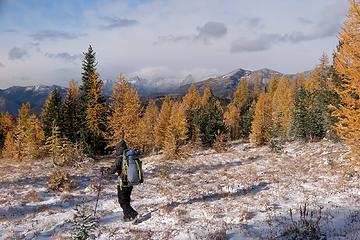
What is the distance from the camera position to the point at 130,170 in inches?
443

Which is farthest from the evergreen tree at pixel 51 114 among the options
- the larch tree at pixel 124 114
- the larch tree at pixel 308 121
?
the larch tree at pixel 308 121

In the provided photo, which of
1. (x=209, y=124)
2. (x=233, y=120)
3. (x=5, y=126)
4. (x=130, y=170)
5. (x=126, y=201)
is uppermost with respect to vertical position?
(x=130, y=170)

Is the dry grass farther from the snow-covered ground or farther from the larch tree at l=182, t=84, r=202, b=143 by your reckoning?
the larch tree at l=182, t=84, r=202, b=143

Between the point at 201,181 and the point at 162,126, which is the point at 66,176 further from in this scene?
the point at 162,126

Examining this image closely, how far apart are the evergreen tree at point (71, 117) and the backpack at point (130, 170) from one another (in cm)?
3119

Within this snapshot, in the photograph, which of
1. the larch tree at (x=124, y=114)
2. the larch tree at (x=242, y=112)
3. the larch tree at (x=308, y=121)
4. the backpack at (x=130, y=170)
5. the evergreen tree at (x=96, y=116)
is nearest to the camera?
the backpack at (x=130, y=170)

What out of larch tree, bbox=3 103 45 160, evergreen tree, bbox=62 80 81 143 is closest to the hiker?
evergreen tree, bbox=62 80 81 143

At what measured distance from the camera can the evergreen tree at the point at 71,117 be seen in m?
42.0

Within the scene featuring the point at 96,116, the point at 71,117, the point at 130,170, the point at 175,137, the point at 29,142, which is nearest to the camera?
the point at 130,170

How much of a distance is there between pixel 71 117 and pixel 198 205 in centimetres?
3292

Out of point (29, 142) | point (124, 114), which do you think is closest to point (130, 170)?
point (124, 114)

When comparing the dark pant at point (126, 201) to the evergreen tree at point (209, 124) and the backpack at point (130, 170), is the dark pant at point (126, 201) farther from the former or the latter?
the evergreen tree at point (209, 124)

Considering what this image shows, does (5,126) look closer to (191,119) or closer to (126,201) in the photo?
(191,119)

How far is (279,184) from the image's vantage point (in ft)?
55.1
